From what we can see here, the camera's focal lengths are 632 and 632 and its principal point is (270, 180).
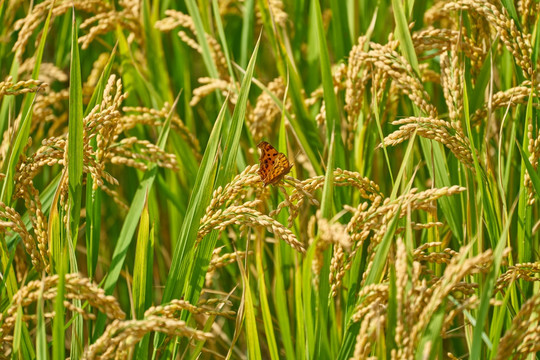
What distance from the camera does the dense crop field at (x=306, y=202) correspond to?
60.3 inches

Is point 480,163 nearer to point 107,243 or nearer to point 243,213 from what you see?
point 243,213

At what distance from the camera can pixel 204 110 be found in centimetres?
332

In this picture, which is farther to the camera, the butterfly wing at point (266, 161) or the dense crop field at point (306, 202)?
the butterfly wing at point (266, 161)

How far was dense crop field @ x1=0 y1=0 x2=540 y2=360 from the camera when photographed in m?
1.53

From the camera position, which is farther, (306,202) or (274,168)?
(306,202)

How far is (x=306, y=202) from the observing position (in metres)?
2.66

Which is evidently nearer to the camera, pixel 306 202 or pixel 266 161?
pixel 266 161

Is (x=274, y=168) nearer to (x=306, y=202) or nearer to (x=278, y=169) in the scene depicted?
(x=278, y=169)

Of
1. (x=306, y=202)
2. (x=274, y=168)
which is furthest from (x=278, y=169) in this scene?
(x=306, y=202)

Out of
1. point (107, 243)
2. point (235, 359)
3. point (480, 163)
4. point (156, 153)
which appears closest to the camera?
point (480, 163)

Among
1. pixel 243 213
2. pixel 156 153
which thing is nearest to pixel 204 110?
pixel 156 153

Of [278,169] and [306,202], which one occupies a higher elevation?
[278,169]

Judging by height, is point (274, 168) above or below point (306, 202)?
above

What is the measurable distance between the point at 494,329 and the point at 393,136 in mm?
610
